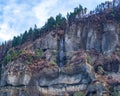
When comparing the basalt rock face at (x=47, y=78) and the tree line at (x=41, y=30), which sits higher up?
the tree line at (x=41, y=30)

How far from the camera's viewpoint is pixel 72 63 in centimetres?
8000

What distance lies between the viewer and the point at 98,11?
91.0 metres

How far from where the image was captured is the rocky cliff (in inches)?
3022

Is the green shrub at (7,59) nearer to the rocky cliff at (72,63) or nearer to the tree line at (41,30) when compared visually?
the rocky cliff at (72,63)

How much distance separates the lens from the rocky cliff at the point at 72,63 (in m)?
76.8

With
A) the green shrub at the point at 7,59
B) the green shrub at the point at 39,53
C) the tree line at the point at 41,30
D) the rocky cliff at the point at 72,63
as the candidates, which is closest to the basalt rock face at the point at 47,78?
the rocky cliff at the point at 72,63

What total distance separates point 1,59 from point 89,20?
20.4 m

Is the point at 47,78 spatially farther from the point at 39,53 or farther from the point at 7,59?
the point at 7,59

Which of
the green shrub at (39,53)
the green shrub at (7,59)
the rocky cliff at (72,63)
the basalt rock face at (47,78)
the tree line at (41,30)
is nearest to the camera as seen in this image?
the rocky cliff at (72,63)

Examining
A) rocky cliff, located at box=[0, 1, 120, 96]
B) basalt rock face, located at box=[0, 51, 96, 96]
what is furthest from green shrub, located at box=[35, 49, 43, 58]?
basalt rock face, located at box=[0, 51, 96, 96]

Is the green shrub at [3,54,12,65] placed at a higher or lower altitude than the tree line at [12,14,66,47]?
lower

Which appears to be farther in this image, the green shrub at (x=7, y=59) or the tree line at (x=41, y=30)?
the tree line at (x=41, y=30)

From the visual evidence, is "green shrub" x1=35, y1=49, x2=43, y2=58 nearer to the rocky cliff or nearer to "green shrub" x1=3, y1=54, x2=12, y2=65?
the rocky cliff

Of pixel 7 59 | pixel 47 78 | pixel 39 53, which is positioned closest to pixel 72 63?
pixel 47 78
